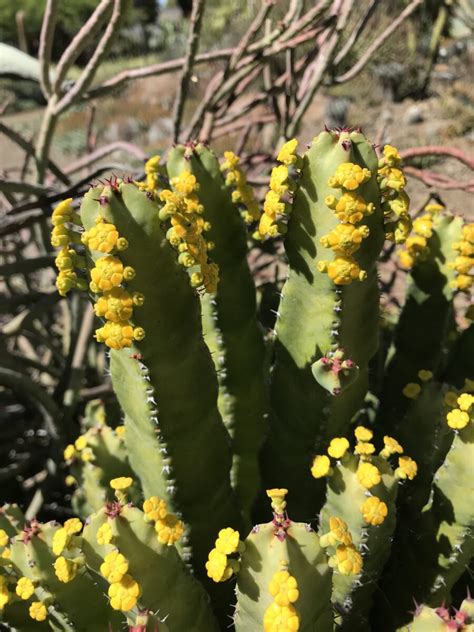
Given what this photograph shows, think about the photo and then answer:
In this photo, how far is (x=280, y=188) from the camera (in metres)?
1.30

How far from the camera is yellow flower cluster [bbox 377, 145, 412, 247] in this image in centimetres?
129

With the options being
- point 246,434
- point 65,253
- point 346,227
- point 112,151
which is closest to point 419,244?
point 346,227

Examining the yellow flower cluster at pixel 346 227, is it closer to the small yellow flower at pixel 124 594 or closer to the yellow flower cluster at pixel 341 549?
the yellow flower cluster at pixel 341 549

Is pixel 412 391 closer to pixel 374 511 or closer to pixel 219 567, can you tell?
pixel 374 511

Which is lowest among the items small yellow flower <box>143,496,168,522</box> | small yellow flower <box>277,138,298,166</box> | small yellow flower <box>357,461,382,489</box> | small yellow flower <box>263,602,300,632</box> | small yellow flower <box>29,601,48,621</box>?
small yellow flower <box>29,601,48,621</box>

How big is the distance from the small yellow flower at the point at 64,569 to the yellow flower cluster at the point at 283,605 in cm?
45

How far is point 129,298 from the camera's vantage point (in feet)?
3.79

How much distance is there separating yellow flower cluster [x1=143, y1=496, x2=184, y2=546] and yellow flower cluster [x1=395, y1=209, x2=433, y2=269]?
1098mm

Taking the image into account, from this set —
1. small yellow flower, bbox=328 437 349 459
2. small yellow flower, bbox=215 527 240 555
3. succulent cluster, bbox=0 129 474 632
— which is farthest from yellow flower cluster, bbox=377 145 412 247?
small yellow flower, bbox=215 527 240 555

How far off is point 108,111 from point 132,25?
42.0 ft

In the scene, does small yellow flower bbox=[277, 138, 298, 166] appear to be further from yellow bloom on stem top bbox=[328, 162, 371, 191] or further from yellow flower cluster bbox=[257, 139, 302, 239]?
yellow bloom on stem top bbox=[328, 162, 371, 191]

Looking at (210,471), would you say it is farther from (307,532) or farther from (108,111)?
(108,111)

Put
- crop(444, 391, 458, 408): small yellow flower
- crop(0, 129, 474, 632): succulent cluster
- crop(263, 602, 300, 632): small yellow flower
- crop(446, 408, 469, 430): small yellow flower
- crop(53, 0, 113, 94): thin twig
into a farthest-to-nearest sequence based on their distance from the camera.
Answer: crop(53, 0, 113, 94): thin twig
crop(444, 391, 458, 408): small yellow flower
crop(446, 408, 469, 430): small yellow flower
crop(0, 129, 474, 632): succulent cluster
crop(263, 602, 300, 632): small yellow flower

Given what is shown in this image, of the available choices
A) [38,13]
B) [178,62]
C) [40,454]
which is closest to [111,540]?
[40,454]
